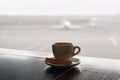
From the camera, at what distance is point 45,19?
2.22 metres

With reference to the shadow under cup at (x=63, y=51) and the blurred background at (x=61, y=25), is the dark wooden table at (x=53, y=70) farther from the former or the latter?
the blurred background at (x=61, y=25)

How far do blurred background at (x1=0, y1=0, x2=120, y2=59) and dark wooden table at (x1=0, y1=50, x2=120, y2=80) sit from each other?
0.98 m

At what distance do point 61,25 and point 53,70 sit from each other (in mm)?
1414

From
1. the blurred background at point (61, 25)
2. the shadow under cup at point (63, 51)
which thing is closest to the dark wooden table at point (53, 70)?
the shadow under cup at point (63, 51)

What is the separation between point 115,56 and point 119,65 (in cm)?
95

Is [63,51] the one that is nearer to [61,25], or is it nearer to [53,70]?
[53,70]

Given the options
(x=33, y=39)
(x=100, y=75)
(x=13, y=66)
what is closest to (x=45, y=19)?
(x=33, y=39)

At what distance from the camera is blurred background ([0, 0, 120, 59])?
2016 mm

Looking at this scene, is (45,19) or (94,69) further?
(45,19)

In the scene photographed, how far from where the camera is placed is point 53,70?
2.84 feet

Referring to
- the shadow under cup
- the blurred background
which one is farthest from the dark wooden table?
the blurred background

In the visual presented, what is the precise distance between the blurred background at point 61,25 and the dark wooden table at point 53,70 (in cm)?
98
